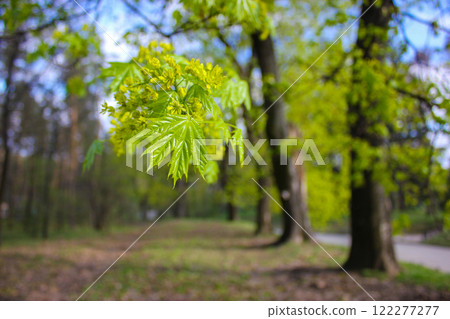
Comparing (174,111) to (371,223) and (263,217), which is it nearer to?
(371,223)

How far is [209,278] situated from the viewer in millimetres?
5680

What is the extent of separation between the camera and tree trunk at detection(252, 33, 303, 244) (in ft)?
18.1

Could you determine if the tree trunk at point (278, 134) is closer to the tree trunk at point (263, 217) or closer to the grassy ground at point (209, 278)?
the grassy ground at point (209, 278)

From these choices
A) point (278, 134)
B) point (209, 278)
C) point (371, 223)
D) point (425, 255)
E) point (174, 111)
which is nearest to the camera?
point (174, 111)

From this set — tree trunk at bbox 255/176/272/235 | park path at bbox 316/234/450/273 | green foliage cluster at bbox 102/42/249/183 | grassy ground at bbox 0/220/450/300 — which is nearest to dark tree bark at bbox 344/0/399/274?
grassy ground at bbox 0/220/450/300

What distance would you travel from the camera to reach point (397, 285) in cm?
458

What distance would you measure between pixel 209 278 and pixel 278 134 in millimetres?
3085

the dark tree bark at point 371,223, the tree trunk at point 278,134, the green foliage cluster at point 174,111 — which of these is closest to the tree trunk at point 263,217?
the tree trunk at point 278,134

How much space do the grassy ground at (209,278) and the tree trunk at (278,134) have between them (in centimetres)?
76

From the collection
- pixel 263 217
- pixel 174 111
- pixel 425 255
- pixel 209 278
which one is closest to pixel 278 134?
pixel 209 278

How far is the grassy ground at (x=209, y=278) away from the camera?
450 centimetres
